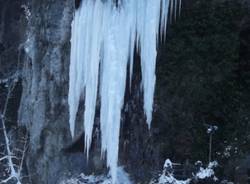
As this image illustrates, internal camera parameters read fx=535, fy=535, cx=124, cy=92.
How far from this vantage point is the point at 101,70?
6707 millimetres

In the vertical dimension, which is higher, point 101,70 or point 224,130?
point 101,70

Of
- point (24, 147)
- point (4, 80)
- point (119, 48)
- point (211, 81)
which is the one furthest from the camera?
point (4, 80)

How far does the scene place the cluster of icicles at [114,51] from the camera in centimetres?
646

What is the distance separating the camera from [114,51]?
21.5ft

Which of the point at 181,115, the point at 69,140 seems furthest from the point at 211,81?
the point at 69,140

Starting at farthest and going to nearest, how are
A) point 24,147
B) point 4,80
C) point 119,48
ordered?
point 4,80, point 24,147, point 119,48

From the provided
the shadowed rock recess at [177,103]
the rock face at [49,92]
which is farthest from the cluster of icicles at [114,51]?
the rock face at [49,92]

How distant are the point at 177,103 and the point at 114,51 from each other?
5.31ft

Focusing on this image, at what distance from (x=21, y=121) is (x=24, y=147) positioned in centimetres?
65

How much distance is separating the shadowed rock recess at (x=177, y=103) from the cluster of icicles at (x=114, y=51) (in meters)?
0.90

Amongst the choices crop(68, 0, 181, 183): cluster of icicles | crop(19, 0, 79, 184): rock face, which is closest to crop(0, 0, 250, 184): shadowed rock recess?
crop(19, 0, 79, 184): rock face

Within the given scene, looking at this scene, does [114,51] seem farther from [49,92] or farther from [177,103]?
[49,92]

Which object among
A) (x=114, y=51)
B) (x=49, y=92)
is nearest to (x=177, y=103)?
(x=114, y=51)

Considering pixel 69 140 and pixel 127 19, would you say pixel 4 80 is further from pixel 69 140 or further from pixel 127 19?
pixel 127 19
